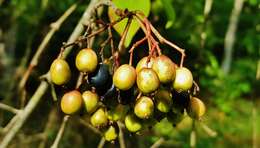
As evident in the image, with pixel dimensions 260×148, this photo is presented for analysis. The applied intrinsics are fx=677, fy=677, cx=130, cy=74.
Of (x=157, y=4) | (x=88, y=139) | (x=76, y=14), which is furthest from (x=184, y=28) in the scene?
(x=88, y=139)

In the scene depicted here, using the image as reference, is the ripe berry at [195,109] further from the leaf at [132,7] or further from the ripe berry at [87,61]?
the leaf at [132,7]

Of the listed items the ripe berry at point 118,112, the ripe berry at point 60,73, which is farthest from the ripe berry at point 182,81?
the ripe berry at point 60,73

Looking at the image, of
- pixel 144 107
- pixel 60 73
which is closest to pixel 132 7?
pixel 60 73

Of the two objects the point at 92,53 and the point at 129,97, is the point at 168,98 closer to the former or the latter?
the point at 129,97

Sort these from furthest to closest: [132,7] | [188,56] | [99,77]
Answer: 1. [188,56]
2. [132,7]
3. [99,77]

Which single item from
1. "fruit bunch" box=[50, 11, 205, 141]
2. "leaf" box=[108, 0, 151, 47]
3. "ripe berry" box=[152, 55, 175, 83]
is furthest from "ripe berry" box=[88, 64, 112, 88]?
"leaf" box=[108, 0, 151, 47]

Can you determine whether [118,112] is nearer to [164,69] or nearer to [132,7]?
[164,69]

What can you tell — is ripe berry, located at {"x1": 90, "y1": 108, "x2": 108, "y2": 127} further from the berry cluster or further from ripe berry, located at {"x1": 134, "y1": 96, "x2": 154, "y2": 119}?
ripe berry, located at {"x1": 134, "y1": 96, "x2": 154, "y2": 119}
